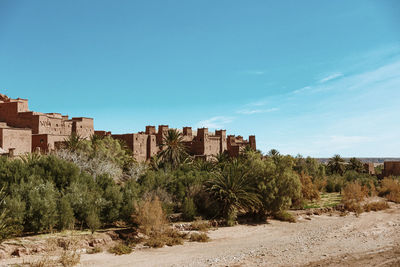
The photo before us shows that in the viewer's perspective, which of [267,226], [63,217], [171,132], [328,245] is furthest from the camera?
[171,132]

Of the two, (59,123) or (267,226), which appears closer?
(267,226)

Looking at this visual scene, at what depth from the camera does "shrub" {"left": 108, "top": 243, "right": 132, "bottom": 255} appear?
1155 cm

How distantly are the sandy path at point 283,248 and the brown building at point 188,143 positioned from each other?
16.3 m

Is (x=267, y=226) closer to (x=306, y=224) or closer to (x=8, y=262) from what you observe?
(x=306, y=224)

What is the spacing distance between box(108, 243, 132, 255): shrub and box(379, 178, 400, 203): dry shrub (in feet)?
81.6

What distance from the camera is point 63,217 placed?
486 inches

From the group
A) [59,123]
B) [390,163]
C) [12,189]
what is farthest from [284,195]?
[390,163]

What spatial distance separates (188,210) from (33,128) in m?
22.5

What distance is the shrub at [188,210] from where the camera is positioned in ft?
53.4

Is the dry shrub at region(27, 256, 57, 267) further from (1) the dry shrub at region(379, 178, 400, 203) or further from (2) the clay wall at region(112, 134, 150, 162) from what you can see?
(1) the dry shrub at region(379, 178, 400, 203)

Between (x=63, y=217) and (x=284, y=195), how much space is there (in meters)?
11.8

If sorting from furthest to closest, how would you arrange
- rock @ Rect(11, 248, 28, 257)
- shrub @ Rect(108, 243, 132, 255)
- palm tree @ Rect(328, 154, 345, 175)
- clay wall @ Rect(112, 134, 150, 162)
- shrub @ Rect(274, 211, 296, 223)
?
palm tree @ Rect(328, 154, 345, 175) < clay wall @ Rect(112, 134, 150, 162) < shrub @ Rect(274, 211, 296, 223) < shrub @ Rect(108, 243, 132, 255) < rock @ Rect(11, 248, 28, 257)

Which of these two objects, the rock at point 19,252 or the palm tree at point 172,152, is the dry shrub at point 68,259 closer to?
the rock at point 19,252

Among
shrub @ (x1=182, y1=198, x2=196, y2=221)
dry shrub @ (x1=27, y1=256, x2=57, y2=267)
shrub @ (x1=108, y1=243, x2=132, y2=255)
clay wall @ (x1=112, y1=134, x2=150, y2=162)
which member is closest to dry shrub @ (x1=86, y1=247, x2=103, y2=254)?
shrub @ (x1=108, y1=243, x2=132, y2=255)
